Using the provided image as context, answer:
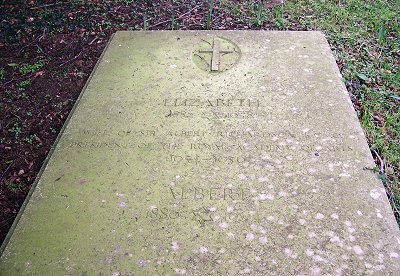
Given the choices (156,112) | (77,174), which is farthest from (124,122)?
(77,174)

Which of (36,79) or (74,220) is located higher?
(74,220)

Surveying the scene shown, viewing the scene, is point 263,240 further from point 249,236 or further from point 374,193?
point 374,193

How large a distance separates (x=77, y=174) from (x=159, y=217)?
24.0 inches

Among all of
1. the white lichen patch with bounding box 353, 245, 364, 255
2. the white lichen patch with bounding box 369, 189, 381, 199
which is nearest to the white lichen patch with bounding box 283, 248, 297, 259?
the white lichen patch with bounding box 353, 245, 364, 255

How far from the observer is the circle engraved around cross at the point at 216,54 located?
3.06 meters

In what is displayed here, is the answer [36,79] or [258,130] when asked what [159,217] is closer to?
[258,130]

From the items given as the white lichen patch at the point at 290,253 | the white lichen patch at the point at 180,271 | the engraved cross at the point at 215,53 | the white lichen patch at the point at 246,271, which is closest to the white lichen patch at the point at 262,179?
the white lichen patch at the point at 290,253

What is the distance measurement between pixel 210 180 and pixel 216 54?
1.33 metres

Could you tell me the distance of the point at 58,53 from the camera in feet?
13.7

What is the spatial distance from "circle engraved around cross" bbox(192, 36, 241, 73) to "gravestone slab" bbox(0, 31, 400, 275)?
16mm

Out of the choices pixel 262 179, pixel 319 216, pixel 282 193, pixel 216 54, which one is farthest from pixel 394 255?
pixel 216 54

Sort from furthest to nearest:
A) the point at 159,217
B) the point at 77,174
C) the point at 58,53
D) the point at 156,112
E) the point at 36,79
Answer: the point at 58,53, the point at 36,79, the point at 156,112, the point at 77,174, the point at 159,217

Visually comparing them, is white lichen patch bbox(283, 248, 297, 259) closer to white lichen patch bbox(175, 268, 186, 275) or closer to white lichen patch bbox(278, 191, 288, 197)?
white lichen patch bbox(278, 191, 288, 197)

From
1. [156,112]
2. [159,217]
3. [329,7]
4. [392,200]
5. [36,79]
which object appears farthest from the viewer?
[329,7]
